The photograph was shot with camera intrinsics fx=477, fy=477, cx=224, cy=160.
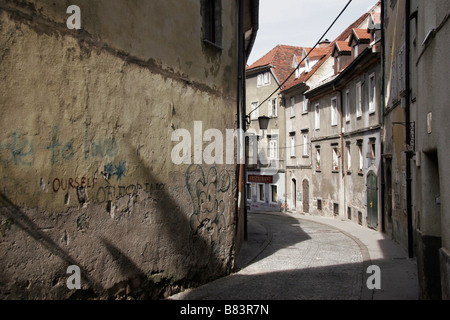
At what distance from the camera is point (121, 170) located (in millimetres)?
6809

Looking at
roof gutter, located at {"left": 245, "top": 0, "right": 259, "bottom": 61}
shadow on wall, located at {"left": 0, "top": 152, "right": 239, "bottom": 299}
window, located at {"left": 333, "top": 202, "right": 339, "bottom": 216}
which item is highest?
roof gutter, located at {"left": 245, "top": 0, "right": 259, "bottom": 61}

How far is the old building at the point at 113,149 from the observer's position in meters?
5.18

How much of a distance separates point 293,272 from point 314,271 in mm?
493

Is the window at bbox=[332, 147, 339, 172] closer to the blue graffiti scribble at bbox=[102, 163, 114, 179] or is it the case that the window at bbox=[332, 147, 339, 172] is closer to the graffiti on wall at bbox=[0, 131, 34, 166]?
the blue graffiti scribble at bbox=[102, 163, 114, 179]

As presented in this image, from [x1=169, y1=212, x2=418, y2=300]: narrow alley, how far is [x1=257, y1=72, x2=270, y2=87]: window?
75.7 ft

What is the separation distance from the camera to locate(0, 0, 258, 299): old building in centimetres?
518

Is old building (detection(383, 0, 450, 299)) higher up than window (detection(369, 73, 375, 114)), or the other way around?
window (detection(369, 73, 375, 114))

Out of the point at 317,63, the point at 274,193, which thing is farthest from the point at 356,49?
the point at 274,193

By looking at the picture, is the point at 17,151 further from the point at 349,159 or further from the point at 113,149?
the point at 349,159

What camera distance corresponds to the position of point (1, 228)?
491 cm

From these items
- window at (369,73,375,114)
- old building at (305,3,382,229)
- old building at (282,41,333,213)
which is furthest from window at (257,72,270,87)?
window at (369,73,375,114)

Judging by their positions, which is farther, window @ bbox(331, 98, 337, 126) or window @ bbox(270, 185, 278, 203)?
window @ bbox(270, 185, 278, 203)


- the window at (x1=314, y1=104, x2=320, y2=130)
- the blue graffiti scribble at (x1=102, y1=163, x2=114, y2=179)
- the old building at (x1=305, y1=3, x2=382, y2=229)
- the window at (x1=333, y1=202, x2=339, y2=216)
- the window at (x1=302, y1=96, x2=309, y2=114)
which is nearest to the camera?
the blue graffiti scribble at (x1=102, y1=163, x2=114, y2=179)
